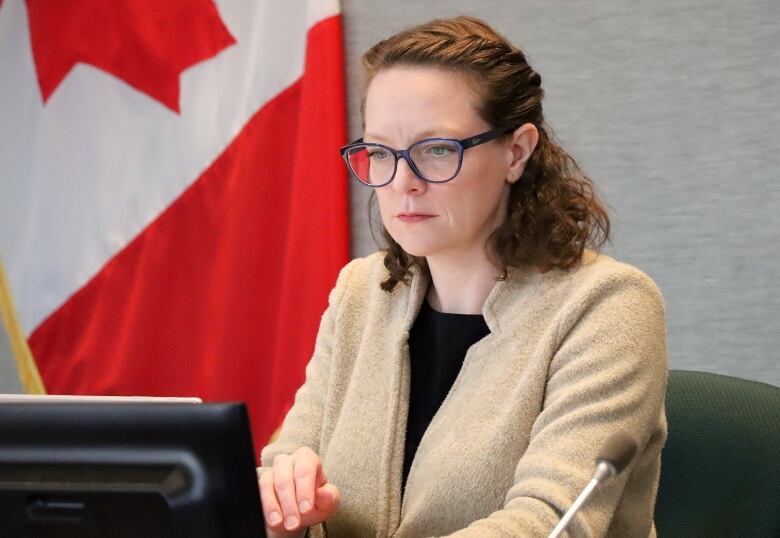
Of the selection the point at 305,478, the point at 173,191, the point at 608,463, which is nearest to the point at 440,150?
the point at 305,478

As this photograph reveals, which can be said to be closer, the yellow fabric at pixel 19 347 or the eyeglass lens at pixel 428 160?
the eyeglass lens at pixel 428 160

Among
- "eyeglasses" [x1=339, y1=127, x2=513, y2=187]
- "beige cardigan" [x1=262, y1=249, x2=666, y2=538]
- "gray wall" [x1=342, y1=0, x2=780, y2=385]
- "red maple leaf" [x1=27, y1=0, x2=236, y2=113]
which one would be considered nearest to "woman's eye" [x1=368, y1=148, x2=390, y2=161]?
"eyeglasses" [x1=339, y1=127, x2=513, y2=187]

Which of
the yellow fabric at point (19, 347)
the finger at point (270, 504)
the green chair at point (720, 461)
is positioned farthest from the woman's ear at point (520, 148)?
the yellow fabric at point (19, 347)

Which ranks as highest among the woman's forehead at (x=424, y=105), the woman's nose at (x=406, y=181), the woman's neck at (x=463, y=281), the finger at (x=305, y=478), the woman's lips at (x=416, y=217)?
the woman's forehead at (x=424, y=105)

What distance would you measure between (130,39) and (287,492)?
181 centimetres

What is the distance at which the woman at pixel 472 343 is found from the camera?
139cm

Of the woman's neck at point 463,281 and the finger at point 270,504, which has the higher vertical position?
the woman's neck at point 463,281

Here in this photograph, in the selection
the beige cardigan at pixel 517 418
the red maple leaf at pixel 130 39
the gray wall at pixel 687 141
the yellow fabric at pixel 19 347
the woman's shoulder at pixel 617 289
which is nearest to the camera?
the beige cardigan at pixel 517 418

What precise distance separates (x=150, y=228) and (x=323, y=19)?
747 mm

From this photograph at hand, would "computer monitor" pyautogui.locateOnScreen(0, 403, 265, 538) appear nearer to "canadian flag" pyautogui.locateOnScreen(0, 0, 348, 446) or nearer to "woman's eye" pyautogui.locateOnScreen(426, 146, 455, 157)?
Answer: "woman's eye" pyautogui.locateOnScreen(426, 146, 455, 157)

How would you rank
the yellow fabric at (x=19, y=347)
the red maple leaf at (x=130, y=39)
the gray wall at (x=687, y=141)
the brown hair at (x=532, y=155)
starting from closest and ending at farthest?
the brown hair at (x=532, y=155) < the gray wall at (x=687, y=141) < the red maple leaf at (x=130, y=39) < the yellow fabric at (x=19, y=347)

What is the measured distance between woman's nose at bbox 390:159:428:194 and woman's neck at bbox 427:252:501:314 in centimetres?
16

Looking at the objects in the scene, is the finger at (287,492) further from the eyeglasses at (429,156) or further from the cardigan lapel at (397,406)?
the eyeglasses at (429,156)

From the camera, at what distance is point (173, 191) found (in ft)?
9.44
